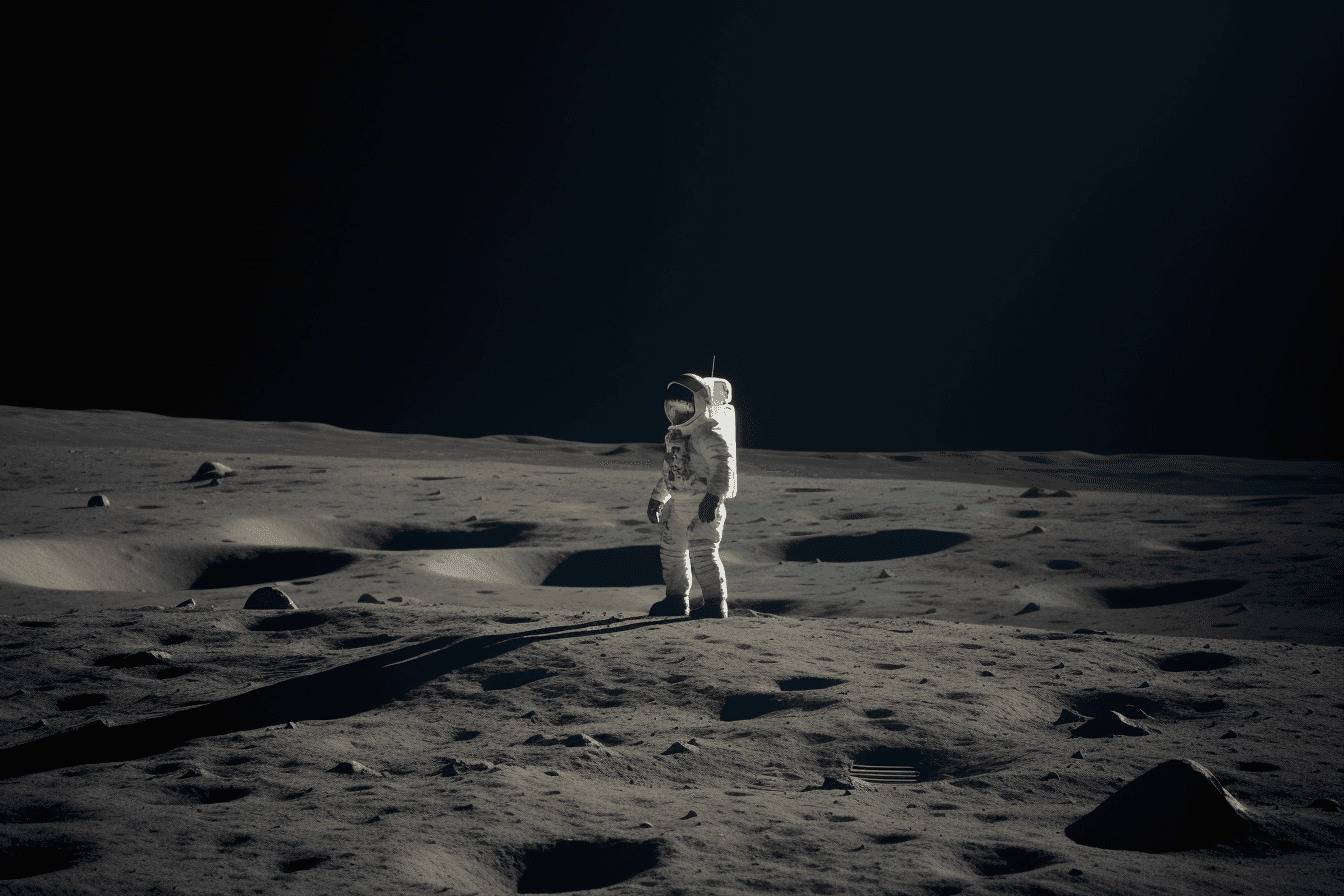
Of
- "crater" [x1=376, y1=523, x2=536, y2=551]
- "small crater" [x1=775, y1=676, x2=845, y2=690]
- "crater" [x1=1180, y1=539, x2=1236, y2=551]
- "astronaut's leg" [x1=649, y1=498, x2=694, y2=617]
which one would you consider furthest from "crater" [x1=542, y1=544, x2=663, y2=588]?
"crater" [x1=1180, y1=539, x2=1236, y2=551]

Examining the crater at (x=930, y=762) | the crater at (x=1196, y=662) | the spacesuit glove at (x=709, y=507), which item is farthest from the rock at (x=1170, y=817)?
the spacesuit glove at (x=709, y=507)

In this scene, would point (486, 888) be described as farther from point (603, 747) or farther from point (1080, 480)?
point (1080, 480)

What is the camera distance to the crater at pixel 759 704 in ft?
8.11

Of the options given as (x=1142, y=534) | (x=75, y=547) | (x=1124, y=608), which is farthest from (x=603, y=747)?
(x=1142, y=534)

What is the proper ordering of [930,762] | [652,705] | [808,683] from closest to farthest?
[930,762] < [652,705] < [808,683]

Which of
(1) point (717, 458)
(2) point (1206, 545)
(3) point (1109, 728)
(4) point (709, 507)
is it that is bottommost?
(3) point (1109, 728)

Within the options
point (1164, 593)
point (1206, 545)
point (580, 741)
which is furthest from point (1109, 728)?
point (1206, 545)

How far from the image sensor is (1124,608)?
4.17 m

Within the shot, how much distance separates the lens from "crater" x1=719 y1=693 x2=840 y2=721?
2471 mm

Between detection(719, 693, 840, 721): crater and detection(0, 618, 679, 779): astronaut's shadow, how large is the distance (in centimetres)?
68

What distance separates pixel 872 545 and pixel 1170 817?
378 centimetres

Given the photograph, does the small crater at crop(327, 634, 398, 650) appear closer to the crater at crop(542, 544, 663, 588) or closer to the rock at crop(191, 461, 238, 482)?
the crater at crop(542, 544, 663, 588)

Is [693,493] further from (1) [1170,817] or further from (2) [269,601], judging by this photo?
(1) [1170,817]

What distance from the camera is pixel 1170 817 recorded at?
1.64m
